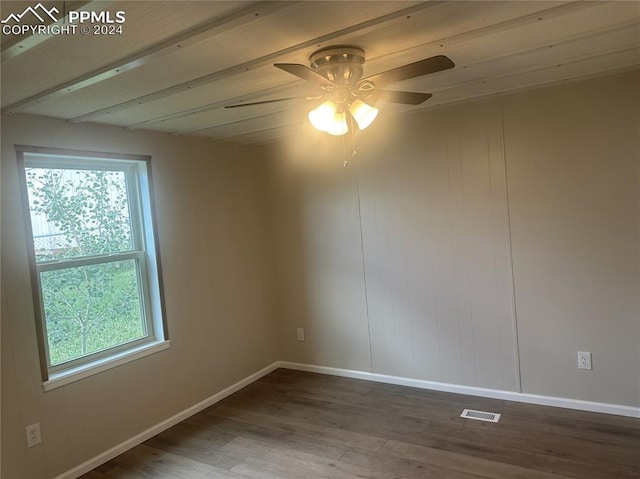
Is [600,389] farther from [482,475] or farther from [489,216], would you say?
[489,216]

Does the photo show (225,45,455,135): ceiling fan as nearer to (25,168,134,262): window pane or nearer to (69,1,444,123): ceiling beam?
(69,1,444,123): ceiling beam

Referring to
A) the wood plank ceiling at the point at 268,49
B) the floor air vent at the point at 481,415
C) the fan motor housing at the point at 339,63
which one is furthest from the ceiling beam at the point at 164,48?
the floor air vent at the point at 481,415

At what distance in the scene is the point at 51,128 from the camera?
9.15 feet

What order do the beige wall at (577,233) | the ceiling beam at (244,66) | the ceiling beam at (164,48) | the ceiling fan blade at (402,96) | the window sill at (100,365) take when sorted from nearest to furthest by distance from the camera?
the ceiling beam at (164,48), the ceiling beam at (244,66), the ceiling fan blade at (402,96), the window sill at (100,365), the beige wall at (577,233)

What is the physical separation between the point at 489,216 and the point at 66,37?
2821 mm

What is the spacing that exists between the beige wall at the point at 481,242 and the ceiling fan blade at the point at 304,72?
5.74 feet

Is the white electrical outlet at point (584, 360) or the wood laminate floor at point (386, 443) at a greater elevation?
the white electrical outlet at point (584, 360)

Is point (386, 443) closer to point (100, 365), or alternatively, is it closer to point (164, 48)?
point (100, 365)

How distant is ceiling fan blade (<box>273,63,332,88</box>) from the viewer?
5.51 ft

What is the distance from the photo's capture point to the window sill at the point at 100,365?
8.95 ft

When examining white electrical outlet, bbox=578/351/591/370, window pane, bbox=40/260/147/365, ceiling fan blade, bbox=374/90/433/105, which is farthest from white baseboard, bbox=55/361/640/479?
ceiling fan blade, bbox=374/90/433/105

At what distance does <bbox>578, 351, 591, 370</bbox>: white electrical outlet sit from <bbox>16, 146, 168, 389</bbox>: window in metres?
3.00

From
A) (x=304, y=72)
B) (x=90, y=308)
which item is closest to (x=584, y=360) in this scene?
(x=304, y=72)

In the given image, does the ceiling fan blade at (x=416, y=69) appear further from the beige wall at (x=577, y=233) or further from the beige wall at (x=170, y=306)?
the beige wall at (x=170, y=306)
